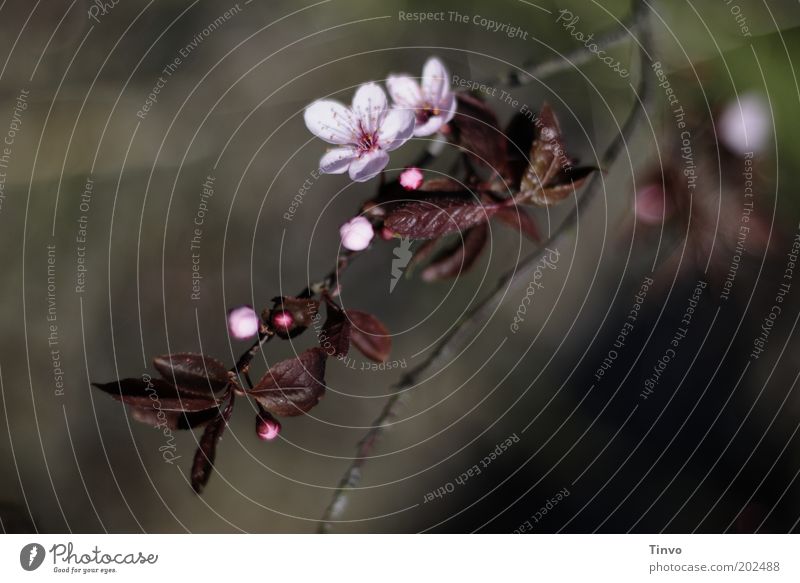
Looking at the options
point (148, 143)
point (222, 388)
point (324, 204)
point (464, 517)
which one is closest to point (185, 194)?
point (148, 143)

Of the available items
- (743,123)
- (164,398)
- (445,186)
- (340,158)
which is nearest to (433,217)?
(445,186)

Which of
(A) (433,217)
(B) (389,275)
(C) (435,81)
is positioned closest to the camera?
(A) (433,217)

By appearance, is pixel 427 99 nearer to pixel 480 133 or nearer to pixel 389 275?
pixel 480 133

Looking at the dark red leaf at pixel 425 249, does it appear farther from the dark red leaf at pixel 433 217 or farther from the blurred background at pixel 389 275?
the blurred background at pixel 389 275

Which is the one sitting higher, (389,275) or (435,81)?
(435,81)

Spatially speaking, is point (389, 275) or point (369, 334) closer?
point (369, 334)
